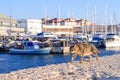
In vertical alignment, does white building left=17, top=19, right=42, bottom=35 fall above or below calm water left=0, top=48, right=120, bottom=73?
above

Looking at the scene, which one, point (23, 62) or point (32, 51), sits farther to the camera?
point (32, 51)

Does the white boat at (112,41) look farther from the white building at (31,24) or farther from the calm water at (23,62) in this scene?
the white building at (31,24)

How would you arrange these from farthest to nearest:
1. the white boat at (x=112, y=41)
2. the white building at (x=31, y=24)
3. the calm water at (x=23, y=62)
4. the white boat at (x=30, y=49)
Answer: the white building at (x=31, y=24), the white boat at (x=112, y=41), the white boat at (x=30, y=49), the calm water at (x=23, y=62)

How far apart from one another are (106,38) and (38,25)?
53.9 m

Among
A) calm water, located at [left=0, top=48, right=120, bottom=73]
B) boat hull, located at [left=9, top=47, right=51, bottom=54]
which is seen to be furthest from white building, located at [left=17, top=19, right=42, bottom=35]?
calm water, located at [left=0, top=48, right=120, bottom=73]

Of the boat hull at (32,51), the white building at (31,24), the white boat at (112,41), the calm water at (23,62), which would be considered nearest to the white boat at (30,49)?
the boat hull at (32,51)

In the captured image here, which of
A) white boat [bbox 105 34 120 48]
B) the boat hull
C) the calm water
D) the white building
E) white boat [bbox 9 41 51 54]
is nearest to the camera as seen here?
the calm water

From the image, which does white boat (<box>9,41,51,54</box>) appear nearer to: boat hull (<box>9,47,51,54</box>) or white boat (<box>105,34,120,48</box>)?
boat hull (<box>9,47,51,54</box>)

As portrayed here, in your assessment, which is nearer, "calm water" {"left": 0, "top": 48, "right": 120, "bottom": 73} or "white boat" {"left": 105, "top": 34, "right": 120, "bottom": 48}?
"calm water" {"left": 0, "top": 48, "right": 120, "bottom": 73}

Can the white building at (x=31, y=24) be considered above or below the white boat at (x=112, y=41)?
above

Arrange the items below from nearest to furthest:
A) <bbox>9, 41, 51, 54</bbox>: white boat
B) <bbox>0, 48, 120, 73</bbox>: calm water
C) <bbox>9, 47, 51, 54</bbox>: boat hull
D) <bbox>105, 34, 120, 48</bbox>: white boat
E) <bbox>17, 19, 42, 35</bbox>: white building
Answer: <bbox>0, 48, 120, 73</bbox>: calm water, <bbox>9, 47, 51, 54</bbox>: boat hull, <bbox>9, 41, 51, 54</bbox>: white boat, <bbox>105, 34, 120, 48</bbox>: white boat, <bbox>17, 19, 42, 35</bbox>: white building

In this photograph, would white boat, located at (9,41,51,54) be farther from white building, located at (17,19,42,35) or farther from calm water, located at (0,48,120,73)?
white building, located at (17,19,42,35)

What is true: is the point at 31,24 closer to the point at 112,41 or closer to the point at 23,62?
the point at 112,41

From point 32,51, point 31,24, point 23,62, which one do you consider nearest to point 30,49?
point 32,51
